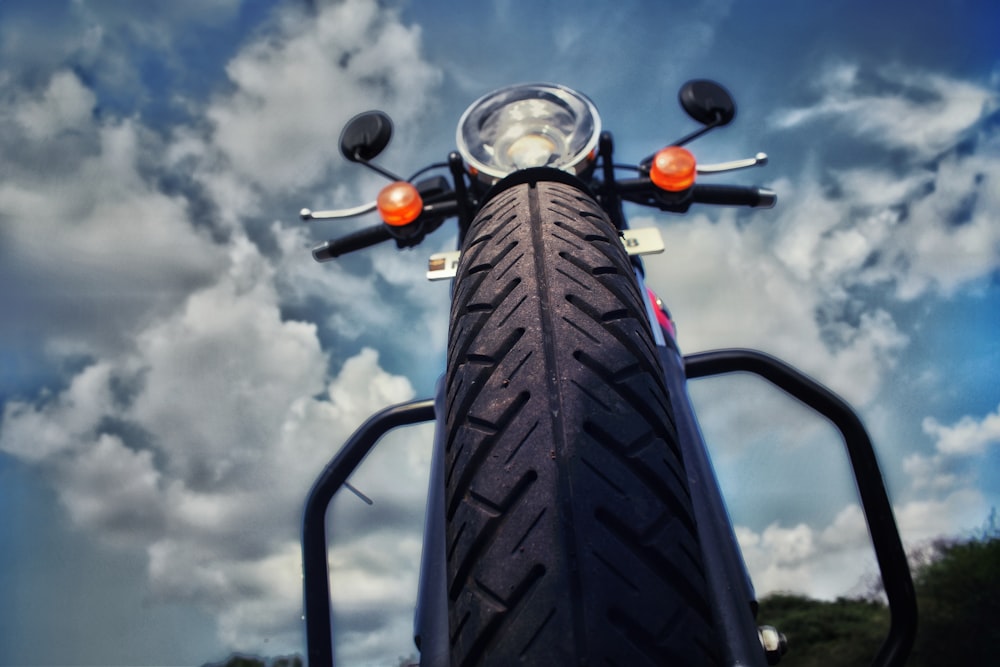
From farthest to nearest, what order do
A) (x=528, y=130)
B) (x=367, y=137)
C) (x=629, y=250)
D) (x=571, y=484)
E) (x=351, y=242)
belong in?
1. (x=351, y=242)
2. (x=367, y=137)
3. (x=528, y=130)
4. (x=629, y=250)
5. (x=571, y=484)

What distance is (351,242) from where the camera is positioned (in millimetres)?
1835

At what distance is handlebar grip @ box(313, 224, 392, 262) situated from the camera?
179 cm

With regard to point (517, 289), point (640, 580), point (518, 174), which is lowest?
point (640, 580)

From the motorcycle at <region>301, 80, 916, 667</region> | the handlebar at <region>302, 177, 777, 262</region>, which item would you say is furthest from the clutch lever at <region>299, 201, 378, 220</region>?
the motorcycle at <region>301, 80, 916, 667</region>

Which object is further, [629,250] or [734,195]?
[734,195]

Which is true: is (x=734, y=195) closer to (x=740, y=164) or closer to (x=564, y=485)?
(x=740, y=164)

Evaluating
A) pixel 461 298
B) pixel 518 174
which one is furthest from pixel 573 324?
pixel 518 174

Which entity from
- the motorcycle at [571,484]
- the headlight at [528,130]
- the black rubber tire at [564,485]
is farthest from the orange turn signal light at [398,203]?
the black rubber tire at [564,485]

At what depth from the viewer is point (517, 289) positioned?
2.68ft

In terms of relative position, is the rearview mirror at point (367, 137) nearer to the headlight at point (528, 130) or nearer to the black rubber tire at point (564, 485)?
the headlight at point (528, 130)

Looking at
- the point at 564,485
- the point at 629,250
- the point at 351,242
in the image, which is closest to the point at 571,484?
the point at 564,485

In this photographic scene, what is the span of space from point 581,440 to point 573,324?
16 centimetres

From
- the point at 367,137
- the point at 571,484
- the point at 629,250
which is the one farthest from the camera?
the point at 367,137

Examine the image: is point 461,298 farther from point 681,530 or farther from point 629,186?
point 629,186
